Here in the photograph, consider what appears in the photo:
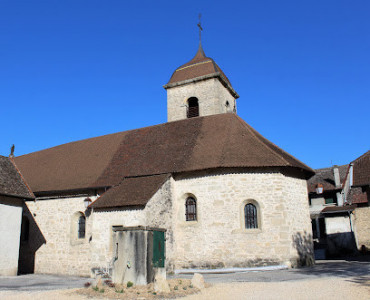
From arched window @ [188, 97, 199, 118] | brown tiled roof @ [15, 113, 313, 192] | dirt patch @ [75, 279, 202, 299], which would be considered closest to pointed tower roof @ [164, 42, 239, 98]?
arched window @ [188, 97, 199, 118]

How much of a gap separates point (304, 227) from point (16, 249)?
513 inches

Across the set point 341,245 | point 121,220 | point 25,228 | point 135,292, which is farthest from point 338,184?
point 135,292

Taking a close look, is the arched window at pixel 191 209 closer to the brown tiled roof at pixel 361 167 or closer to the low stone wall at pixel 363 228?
the brown tiled roof at pixel 361 167

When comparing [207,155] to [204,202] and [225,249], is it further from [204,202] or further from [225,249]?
[225,249]

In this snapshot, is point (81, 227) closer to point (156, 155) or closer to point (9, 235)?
point (9, 235)

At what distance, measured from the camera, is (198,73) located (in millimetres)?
22656

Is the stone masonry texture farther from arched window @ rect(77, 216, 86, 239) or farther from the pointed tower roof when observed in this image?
the pointed tower roof

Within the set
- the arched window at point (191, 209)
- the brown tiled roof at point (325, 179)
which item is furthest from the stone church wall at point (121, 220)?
the brown tiled roof at point (325, 179)

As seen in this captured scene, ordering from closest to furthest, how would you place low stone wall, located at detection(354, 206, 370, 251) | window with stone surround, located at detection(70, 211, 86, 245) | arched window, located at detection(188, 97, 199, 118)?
window with stone surround, located at detection(70, 211, 86, 245)
arched window, located at detection(188, 97, 199, 118)
low stone wall, located at detection(354, 206, 370, 251)

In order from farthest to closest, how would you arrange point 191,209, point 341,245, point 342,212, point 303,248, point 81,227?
point 342,212
point 341,245
point 81,227
point 191,209
point 303,248

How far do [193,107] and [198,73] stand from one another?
2298mm

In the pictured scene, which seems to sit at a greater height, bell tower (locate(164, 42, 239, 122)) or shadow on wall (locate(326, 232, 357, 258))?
bell tower (locate(164, 42, 239, 122))

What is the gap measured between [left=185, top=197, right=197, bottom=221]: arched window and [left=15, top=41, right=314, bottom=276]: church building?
45 mm

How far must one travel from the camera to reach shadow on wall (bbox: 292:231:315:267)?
14.3m
